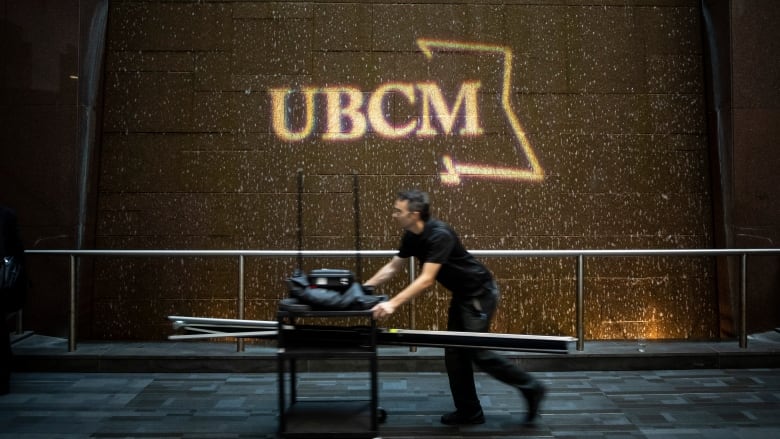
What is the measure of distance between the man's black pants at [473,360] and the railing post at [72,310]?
3416mm

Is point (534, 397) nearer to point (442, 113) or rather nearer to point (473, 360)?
point (473, 360)

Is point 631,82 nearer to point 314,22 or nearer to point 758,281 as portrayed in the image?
point 758,281

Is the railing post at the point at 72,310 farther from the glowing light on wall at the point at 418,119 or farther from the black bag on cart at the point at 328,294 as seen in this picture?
the black bag on cart at the point at 328,294

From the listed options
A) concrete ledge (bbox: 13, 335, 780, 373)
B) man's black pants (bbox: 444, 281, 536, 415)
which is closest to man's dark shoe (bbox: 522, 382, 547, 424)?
man's black pants (bbox: 444, 281, 536, 415)

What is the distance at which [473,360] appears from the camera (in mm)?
4570

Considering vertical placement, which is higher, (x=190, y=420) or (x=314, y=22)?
(x=314, y=22)

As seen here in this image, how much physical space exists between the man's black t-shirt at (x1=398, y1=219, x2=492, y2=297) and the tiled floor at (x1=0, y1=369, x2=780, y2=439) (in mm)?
901

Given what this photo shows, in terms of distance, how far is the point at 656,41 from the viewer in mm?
7504

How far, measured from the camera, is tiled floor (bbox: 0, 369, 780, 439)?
454 centimetres

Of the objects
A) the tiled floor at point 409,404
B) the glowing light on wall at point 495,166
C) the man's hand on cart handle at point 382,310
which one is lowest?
the tiled floor at point 409,404

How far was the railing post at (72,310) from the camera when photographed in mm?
6188

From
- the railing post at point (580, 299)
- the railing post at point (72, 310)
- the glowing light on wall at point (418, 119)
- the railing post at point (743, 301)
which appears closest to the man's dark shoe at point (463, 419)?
the railing post at point (580, 299)

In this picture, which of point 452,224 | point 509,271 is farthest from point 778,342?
point 452,224

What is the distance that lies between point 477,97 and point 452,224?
131cm
